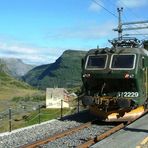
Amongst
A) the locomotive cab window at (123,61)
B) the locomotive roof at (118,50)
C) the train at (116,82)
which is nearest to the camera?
the train at (116,82)

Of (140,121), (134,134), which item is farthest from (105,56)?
(134,134)

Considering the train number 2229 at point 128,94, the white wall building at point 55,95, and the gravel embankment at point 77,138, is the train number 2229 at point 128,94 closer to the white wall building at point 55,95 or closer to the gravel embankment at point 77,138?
the gravel embankment at point 77,138

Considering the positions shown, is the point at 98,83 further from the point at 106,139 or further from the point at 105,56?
the point at 106,139

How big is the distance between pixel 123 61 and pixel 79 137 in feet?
17.5

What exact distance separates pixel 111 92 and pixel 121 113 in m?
1.00

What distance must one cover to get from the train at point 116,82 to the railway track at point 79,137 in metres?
0.82

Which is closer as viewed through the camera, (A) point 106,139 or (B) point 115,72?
(A) point 106,139

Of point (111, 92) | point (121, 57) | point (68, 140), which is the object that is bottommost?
point (68, 140)

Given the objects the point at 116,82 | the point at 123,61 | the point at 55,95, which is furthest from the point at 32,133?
the point at 55,95

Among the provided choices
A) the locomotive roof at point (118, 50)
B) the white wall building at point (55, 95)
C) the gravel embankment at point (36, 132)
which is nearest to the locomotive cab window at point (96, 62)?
the locomotive roof at point (118, 50)

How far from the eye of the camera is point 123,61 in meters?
20.0

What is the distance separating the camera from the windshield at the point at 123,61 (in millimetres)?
19734

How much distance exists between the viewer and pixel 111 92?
65.7ft

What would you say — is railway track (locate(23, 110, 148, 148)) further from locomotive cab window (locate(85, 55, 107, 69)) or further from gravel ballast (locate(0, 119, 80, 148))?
locomotive cab window (locate(85, 55, 107, 69))
